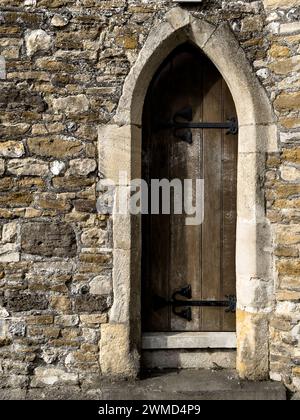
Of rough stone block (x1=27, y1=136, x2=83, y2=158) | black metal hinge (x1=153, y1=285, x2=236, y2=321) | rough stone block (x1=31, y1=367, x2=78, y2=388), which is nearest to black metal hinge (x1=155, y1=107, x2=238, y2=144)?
rough stone block (x1=27, y1=136, x2=83, y2=158)

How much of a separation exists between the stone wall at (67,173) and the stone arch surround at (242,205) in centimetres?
7

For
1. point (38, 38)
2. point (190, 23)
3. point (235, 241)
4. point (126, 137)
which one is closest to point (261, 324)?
point (235, 241)

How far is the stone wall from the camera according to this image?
10.7 feet

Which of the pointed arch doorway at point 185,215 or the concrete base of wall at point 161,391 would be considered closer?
the concrete base of wall at point 161,391

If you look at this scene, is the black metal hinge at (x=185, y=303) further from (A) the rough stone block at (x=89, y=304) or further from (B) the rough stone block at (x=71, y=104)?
(B) the rough stone block at (x=71, y=104)

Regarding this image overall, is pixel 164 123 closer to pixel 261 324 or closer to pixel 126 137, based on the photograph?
pixel 126 137

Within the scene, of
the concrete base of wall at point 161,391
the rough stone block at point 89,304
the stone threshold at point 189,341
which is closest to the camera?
the concrete base of wall at point 161,391

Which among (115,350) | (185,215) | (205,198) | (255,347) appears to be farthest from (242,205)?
(115,350)

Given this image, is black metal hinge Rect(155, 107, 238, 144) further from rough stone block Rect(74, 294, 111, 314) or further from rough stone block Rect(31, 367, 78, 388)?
rough stone block Rect(31, 367, 78, 388)

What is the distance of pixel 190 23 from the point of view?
3.29m

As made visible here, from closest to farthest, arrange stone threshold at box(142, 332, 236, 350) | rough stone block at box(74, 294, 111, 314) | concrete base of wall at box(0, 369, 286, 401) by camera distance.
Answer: concrete base of wall at box(0, 369, 286, 401) → rough stone block at box(74, 294, 111, 314) → stone threshold at box(142, 332, 236, 350)

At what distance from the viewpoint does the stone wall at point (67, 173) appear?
325 cm

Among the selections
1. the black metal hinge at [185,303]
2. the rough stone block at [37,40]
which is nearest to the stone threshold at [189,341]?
the black metal hinge at [185,303]

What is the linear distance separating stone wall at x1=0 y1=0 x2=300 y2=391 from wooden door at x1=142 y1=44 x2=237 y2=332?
0.37m
